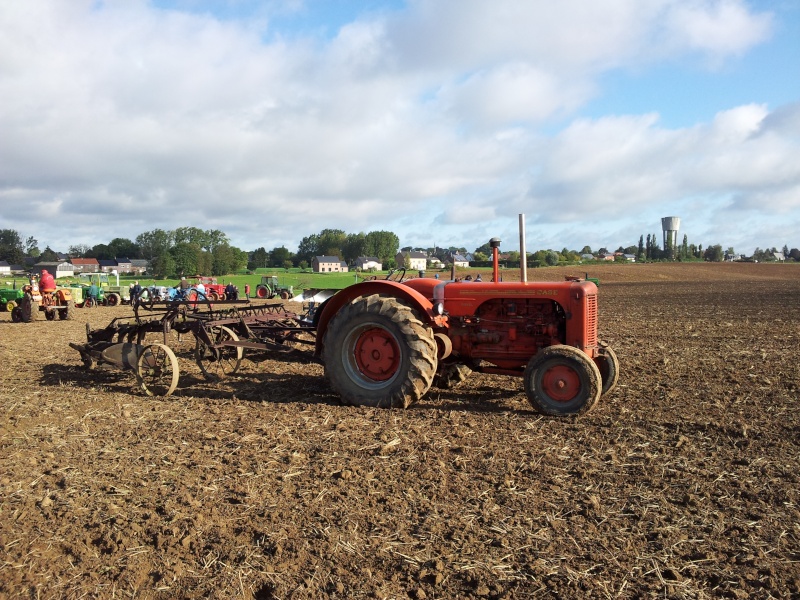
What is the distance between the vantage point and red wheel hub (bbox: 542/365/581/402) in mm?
5961

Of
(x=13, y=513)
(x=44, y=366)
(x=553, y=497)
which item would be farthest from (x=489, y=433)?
(x=44, y=366)

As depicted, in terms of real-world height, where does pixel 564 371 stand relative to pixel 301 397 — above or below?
above

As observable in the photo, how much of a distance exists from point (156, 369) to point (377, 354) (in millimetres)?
3203

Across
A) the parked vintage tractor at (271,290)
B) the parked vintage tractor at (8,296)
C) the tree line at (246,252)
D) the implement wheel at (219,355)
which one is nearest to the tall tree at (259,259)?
the tree line at (246,252)

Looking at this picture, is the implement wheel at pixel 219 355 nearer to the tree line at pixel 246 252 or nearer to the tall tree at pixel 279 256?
the tree line at pixel 246 252

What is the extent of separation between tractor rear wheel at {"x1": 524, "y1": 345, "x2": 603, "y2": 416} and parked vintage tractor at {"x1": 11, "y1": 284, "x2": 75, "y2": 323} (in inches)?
636

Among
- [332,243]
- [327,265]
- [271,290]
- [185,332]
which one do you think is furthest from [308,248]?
[185,332]

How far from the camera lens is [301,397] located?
730 cm

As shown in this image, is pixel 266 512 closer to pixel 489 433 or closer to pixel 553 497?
pixel 553 497

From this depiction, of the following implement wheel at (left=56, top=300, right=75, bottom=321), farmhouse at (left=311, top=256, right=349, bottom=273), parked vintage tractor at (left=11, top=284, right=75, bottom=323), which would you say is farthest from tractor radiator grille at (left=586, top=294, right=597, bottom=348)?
farmhouse at (left=311, top=256, right=349, bottom=273)

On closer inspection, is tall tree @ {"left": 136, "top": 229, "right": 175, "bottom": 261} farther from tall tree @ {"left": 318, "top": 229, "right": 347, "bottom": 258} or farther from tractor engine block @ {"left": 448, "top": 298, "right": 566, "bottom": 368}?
tractor engine block @ {"left": 448, "top": 298, "right": 566, "bottom": 368}

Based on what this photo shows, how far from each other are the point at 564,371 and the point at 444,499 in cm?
244

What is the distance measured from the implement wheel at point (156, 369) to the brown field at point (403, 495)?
1.01 ft

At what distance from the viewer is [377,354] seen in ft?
22.1
